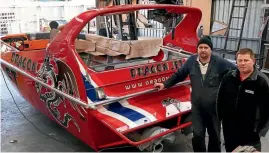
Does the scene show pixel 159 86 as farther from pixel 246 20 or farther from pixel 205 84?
pixel 246 20

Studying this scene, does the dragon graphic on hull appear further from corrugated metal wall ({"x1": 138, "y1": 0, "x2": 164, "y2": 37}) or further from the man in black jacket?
corrugated metal wall ({"x1": 138, "y1": 0, "x2": 164, "y2": 37})

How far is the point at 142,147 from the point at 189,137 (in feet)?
3.74

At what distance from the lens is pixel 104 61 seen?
4.00 metres

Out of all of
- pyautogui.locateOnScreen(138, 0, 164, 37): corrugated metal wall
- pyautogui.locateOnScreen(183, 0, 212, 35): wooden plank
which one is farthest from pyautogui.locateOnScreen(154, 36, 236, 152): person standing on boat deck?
pyautogui.locateOnScreen(138, 0, 164, 37): corrugated metal wall

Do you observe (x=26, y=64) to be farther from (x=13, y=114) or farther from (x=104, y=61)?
(x=13, y=114)

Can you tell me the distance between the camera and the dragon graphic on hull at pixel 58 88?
2893mm

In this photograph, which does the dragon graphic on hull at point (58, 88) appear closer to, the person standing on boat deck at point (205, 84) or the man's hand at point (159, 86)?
the man's hand at point (159, 86)

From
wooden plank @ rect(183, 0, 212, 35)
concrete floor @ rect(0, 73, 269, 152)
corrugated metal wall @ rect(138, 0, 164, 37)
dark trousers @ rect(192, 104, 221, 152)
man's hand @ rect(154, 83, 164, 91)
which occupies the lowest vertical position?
concrete floor @ rect(0, 73, 269, 152)

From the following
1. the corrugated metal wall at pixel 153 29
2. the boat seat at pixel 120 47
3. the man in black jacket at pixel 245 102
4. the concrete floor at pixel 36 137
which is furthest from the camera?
the corrugated metal wall at pixel 153 29

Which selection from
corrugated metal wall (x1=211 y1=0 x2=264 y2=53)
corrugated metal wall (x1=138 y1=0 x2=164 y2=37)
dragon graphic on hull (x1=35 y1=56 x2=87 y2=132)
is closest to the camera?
dragon graphic on hull (x1=35 y1=56 x2=87 y2=132)

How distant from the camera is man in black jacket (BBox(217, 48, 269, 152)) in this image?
2.13 m

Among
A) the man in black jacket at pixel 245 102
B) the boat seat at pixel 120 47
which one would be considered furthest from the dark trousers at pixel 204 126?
the boat seat at pixel 120 47

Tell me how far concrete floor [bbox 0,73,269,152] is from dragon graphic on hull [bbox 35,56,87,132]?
0.36 meters

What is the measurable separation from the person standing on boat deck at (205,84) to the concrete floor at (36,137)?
0.73 m
